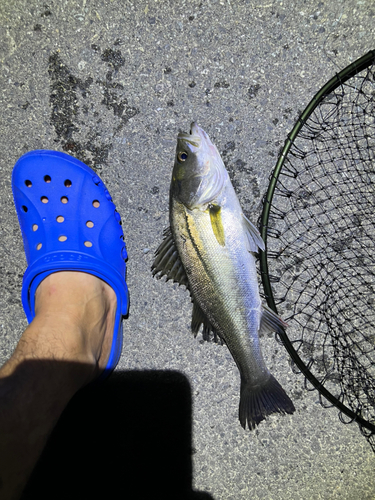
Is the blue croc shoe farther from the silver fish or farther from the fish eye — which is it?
the fish eye

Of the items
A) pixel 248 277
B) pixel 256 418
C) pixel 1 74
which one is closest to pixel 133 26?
pixel 1 74

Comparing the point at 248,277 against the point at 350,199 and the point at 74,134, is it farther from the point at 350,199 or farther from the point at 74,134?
the point at 74,134

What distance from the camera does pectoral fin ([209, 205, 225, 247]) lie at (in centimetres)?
158

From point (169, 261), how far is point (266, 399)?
87 centimetres

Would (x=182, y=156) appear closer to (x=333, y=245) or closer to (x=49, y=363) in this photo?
(x=333, y=245)

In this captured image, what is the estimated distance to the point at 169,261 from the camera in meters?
1.77

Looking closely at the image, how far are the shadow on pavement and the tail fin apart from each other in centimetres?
40

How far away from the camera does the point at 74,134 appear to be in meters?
2.00

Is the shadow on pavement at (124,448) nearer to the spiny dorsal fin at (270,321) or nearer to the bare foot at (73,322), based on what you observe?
the bare foot at (73,322)

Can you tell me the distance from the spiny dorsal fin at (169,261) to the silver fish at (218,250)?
0.13 feet

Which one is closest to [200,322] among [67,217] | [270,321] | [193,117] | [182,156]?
[270,321]

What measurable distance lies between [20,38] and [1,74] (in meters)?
0.24

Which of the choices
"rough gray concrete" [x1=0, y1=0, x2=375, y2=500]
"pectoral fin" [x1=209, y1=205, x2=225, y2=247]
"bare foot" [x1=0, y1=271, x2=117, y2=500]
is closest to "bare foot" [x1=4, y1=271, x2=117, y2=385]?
"bare foot" [x1=0, y1=271, x2=117, y2=500]

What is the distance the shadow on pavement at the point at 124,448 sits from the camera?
1982 mm
